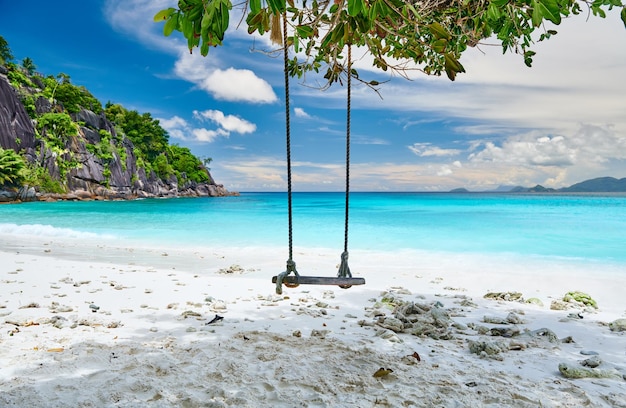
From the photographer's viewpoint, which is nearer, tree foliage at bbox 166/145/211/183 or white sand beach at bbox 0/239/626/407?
white sand beach at bbox 0/239/626/407

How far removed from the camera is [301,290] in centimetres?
547

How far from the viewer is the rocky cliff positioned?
114 feet

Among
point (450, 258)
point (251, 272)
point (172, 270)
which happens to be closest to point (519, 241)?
point (450, 258)

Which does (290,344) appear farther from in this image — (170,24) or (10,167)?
(10,167)

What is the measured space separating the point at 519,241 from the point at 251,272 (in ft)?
39.4

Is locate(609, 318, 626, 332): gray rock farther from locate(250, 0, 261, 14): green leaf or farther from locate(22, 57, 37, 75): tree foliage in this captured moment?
locate(22, 57, 37, 75): tree foliage

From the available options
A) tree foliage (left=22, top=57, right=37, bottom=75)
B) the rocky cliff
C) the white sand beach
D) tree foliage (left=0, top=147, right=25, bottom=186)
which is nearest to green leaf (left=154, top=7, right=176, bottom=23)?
the white sand beach

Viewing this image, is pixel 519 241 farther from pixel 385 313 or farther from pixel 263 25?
pixel 263 25

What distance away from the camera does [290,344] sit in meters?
3.26

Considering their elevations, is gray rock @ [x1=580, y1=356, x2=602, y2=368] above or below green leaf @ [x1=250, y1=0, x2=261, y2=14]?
below

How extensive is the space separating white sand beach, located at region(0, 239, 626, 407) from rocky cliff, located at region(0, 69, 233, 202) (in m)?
37.1

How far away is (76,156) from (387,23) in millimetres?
46514

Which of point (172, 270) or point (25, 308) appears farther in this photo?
point (172, 270)

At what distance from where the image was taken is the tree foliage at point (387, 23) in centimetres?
158
